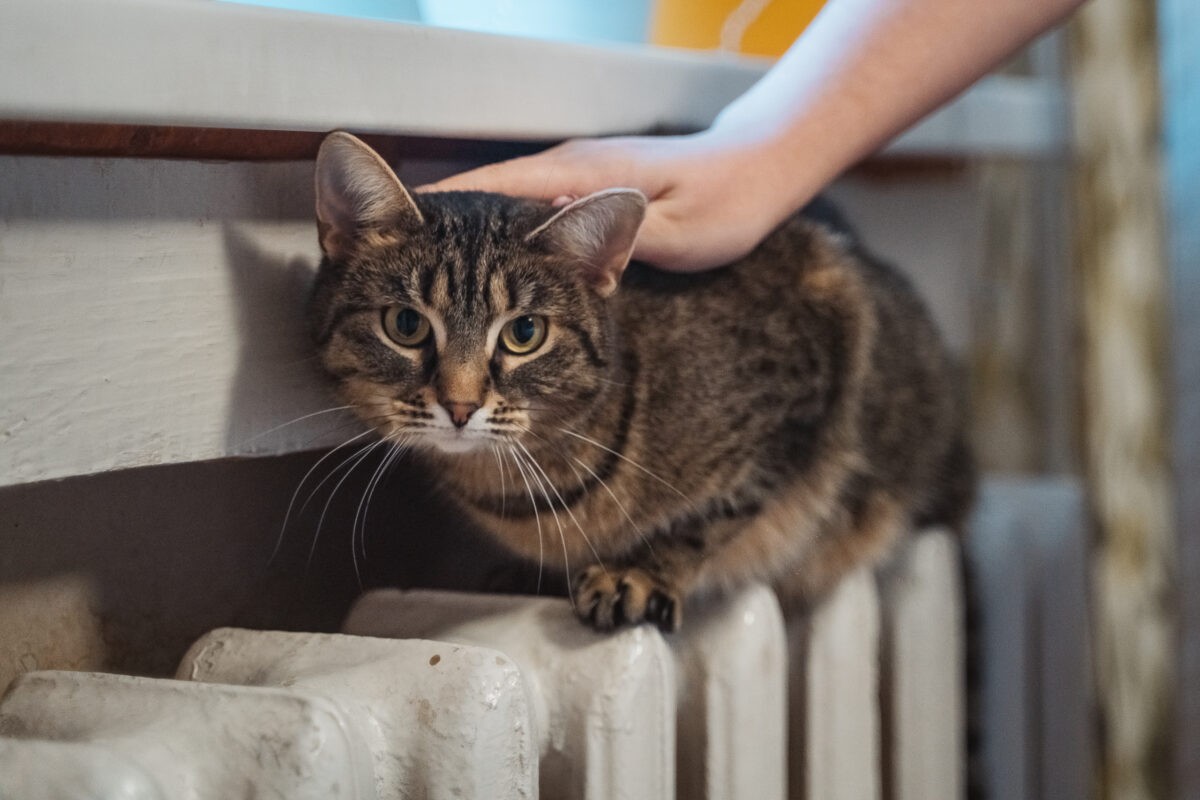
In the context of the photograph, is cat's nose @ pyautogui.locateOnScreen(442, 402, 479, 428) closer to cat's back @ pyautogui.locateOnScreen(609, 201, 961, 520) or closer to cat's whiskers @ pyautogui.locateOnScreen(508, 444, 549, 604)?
cat's whiskers @ pyautogui.locateOnScreen(508, 444, 549, 604)

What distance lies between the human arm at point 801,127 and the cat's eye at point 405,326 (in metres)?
0.09

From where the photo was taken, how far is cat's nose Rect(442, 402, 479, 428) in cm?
68

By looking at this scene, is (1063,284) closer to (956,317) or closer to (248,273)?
(956,317)

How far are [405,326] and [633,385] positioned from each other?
19cm

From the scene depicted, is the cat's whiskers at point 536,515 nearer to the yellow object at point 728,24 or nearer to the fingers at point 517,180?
the fingers at point 517,180

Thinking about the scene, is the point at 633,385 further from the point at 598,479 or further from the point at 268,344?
the point at 268,344

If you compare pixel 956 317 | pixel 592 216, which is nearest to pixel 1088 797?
pixel 956 317

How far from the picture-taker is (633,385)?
828 millimetres

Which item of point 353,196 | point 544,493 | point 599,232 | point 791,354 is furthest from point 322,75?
point 791,354

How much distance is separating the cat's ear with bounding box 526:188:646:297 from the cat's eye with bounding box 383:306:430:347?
8cm

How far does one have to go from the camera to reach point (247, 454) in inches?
27.9

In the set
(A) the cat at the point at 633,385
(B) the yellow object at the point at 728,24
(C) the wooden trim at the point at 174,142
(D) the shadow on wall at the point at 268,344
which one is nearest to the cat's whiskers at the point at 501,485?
(A) the cat at the point at 633,385

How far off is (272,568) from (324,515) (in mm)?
55

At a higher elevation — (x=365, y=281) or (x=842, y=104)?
(x=842, y=104)
